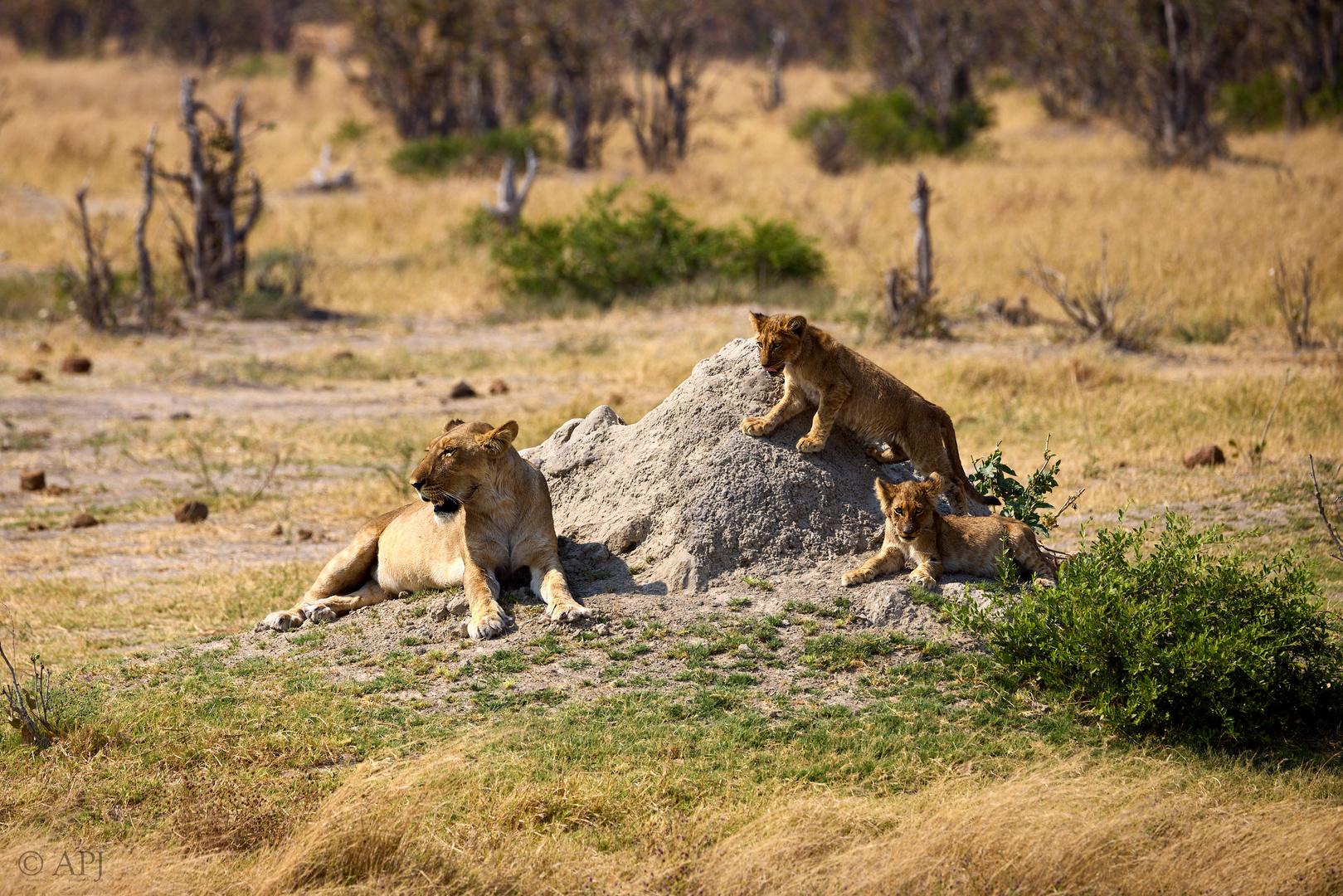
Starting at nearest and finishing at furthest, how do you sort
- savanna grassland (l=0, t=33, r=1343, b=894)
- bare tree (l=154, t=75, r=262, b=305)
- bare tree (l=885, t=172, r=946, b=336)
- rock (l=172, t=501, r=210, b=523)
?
1. savanna grassland (l=0, t=33, r=1343, b=894)
2. rock (l=172, t=501, r=210, b=523)
3. bare tree (l=885, t=172, r=946, b=336)
4. bare tree (l=154, t=75, r=262, b=305)

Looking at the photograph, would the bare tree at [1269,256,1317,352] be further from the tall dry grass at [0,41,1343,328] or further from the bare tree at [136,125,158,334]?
the bare tree at [136,125,158,334]

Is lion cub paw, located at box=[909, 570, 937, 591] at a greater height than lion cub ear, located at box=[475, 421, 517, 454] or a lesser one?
lesser

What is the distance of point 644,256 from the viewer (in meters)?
19.1

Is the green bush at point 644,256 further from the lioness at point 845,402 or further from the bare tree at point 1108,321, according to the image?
the lioness at point 845,402

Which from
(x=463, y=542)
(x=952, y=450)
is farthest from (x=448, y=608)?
(x=952, y=450)

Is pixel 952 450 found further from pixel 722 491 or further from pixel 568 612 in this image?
pixel 568 612

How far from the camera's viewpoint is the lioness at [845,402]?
20.3ft

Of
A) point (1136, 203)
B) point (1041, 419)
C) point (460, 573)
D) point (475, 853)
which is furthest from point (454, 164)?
point (475, 853)

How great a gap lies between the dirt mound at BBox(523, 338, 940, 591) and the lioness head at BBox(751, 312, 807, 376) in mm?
579

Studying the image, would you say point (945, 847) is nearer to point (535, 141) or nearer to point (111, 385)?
point (111, 385)

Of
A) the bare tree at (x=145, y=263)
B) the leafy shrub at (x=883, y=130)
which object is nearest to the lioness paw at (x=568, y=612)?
the bare tree at (x=145, y=263)

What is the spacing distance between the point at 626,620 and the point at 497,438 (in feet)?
3.57

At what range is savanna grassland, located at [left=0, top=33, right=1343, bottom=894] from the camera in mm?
4348

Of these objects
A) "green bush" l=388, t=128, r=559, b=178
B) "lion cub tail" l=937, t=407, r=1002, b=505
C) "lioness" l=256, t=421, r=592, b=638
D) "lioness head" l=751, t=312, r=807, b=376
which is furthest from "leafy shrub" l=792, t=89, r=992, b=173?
"lioness" l=256, t=421, r=592, b=638
